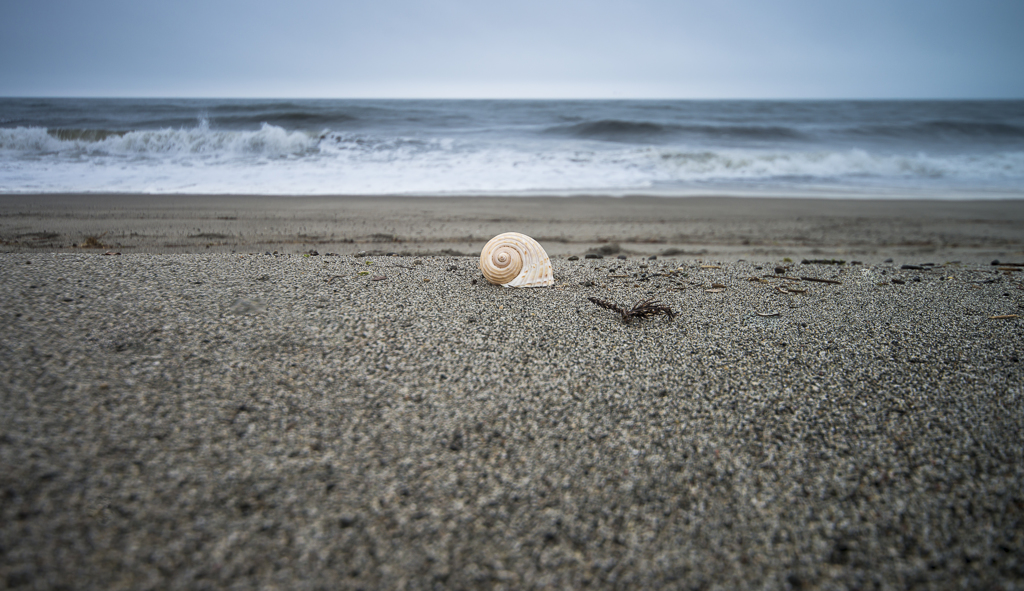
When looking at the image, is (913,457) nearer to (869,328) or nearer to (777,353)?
(777,353)

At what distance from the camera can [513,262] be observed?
3.53 metres

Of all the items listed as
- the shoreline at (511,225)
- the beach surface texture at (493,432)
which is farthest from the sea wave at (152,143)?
the beach surface texture at (493,432)

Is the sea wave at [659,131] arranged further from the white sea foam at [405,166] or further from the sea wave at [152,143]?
the sea wave at [152,143]

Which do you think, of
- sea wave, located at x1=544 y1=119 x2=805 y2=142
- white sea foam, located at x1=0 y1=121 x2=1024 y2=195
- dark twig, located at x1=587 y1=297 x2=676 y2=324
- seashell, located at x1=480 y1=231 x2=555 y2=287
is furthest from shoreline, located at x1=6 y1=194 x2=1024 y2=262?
sea wave, located at x1=544 y1=119 x2=805 y2=142

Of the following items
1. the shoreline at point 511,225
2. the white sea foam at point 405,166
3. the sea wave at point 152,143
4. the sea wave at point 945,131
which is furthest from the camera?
the sea wave at point 945,131

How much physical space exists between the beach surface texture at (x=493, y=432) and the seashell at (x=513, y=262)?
13 cm

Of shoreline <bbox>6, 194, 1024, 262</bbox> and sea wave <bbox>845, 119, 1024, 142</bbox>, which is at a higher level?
sea wave <bbox>845, 119, 1024, 142</bbox>

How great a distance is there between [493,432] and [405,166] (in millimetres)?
11259

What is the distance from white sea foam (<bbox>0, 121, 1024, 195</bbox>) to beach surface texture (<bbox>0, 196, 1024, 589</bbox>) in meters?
6.96

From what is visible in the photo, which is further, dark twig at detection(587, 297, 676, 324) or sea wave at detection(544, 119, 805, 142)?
sea wave at detection(544, 119, 805, 142)

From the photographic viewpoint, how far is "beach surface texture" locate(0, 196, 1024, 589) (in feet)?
4.54

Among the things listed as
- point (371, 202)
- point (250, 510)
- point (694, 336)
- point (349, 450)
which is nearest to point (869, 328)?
point (694, 336)

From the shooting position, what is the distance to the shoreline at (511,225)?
18.6 ft

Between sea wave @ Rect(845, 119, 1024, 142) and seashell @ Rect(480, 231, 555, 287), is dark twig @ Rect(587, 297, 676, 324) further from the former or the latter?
sea wave @ Rect(845, 119, 1024, 142)
